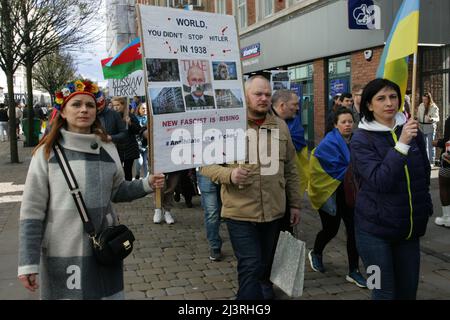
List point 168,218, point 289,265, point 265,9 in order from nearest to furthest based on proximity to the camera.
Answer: point 289,265 → point 168,218 → point 265,9

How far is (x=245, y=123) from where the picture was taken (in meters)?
3.82

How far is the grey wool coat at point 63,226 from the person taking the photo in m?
2.85

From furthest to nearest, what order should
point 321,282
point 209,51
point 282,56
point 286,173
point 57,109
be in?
point 282,56 → point 321,282 → point 286,173 → point 209,51 → point 57,109

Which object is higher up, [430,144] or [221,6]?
[221,6]

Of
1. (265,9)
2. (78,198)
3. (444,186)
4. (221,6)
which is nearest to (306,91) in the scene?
(265,9)

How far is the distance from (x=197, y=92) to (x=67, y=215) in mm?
1282

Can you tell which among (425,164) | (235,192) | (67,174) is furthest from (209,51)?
(425,164)

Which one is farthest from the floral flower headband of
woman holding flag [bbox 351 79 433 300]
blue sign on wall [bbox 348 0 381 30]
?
blue sign on wall [bbox 348 0 381 30]

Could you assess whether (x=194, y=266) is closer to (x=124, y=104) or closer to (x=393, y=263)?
(x=393, y=263)

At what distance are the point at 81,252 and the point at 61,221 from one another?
0.68 ft

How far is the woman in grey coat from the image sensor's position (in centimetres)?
285

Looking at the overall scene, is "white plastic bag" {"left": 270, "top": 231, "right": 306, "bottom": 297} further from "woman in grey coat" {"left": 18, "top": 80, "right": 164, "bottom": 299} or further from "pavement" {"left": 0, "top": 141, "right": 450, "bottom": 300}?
"woman in grey coat" {"left": 18, "top": 80, "right": 164, "bottom": 299}

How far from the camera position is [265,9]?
67.1 feet

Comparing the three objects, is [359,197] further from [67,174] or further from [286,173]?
[67,174]
